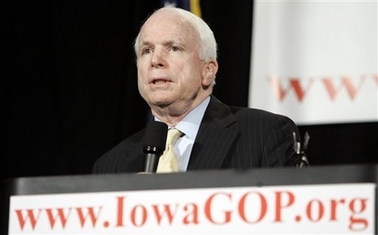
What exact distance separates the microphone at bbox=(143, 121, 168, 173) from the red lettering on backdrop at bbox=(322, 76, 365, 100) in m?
1.36

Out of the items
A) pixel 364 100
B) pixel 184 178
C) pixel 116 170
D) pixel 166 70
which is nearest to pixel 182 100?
pixel 166 70

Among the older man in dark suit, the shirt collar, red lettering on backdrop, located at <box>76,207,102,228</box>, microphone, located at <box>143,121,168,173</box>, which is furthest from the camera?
the shirt collar

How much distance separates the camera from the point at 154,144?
1.88 metres

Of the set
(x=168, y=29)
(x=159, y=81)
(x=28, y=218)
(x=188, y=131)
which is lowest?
(x=28, y=218)

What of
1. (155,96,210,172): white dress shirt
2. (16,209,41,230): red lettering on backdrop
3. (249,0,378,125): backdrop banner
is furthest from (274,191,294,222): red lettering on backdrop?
(249,0,378,125): backdrop banner

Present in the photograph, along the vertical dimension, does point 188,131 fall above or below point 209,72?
below

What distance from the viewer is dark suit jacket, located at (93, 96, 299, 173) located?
2.37 meters

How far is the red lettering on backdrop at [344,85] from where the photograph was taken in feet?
10.5

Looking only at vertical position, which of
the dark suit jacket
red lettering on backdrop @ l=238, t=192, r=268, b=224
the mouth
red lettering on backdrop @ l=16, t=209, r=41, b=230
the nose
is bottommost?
red lettering on backdrop @ l=16, t=209, r=41, b=230

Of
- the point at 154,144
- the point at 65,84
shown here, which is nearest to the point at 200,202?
the point at 154,144

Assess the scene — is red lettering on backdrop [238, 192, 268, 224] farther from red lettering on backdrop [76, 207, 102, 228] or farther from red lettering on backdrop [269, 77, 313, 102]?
red lettering on backdrop [269, 77, 313, 102]

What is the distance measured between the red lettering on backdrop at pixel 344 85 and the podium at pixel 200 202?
1.89 m

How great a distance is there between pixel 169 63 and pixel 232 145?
32cm

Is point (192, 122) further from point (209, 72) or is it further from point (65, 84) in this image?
point (65, 84)
